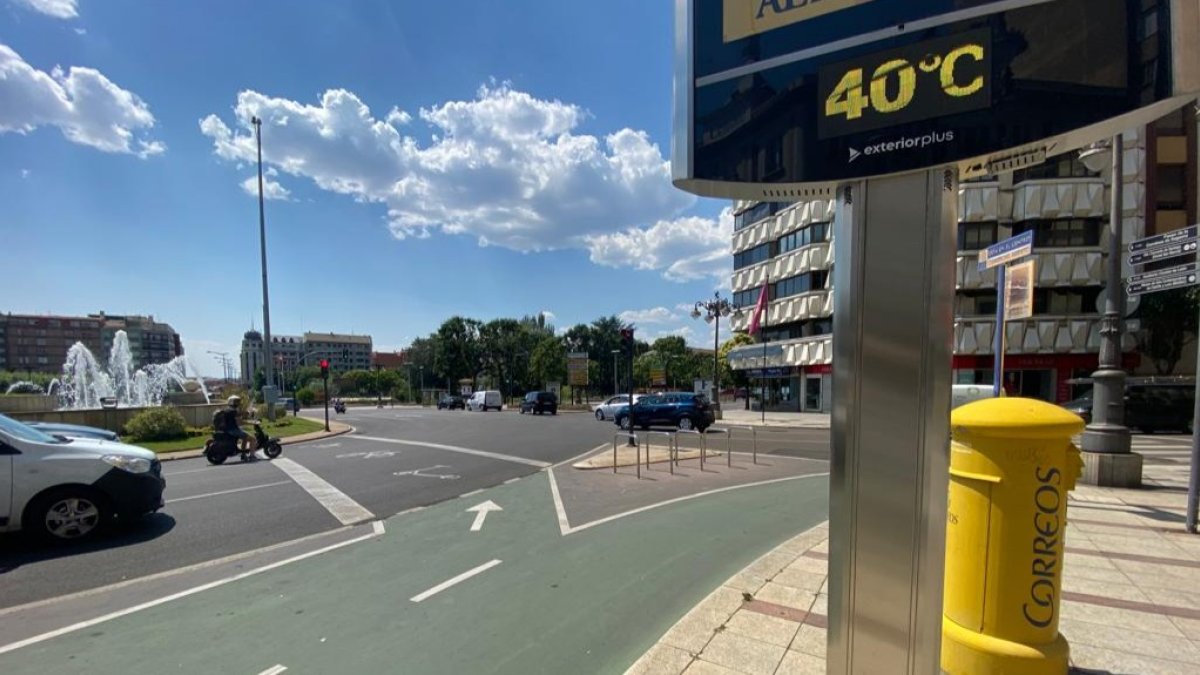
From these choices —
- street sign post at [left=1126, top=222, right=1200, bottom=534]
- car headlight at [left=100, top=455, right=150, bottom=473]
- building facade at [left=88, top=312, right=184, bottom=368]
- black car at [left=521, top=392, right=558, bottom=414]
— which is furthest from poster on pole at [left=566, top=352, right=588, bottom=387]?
building facade at [left=88, top=312, right=184, bottom=368]

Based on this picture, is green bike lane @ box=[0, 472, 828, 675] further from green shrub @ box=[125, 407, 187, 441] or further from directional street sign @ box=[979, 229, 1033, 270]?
green shrub @ box=[125, 407, 187, 441]

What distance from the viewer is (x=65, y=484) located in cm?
664

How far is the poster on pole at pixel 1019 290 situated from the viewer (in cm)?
688

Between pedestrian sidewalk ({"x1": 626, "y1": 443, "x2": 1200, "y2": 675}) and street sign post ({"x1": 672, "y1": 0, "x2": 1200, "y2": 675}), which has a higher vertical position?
street sign post ({"x1": 672, "y1": 0, "x2": 1200, "y2": 675})

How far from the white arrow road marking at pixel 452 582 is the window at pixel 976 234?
37.6 metres

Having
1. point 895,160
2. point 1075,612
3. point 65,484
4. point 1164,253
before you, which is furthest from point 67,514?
point 1164,253

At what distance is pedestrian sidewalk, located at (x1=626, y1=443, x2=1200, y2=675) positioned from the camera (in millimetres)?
3441

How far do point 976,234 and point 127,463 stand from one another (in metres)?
41.1

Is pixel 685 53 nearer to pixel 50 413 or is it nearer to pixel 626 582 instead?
pixel 626 582

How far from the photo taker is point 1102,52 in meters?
2.06

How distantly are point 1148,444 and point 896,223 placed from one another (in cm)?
2184

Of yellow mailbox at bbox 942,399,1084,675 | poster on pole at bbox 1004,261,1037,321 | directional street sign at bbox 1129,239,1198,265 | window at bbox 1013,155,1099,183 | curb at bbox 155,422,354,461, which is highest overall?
window at bbox 1013,155,1099,183

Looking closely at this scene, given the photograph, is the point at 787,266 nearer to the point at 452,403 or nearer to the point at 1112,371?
the point at 1112,371

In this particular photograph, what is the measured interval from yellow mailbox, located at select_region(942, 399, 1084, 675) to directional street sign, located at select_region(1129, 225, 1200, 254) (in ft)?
17.6
